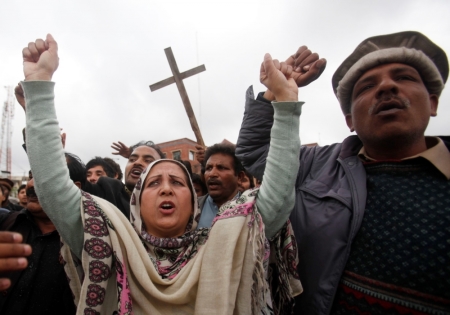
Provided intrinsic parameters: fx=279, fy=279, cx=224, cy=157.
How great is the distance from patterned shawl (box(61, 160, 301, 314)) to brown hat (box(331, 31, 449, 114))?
40.2 inches

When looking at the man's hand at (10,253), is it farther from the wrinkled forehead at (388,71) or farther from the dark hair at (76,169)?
the wrinkled forehead at (388,71)

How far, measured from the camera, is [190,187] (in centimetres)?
195

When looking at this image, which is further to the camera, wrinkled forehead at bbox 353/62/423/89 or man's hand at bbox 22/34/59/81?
wrinkled forehead at bbox 353/62/423/89

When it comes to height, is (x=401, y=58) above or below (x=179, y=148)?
above

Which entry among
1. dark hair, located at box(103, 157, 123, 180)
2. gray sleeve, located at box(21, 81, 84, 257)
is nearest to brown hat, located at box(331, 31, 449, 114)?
gray sleeve, located at box(21, 81, 84, 257)

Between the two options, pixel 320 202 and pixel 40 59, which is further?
pixel 320 202

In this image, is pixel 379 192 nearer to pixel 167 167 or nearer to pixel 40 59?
pixel 167 167

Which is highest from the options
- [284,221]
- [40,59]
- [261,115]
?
[40,59]

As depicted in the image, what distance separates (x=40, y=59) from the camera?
1.44 metres

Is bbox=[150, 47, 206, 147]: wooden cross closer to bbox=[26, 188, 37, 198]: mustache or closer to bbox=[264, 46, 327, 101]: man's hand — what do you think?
bbox=[26, 188, 37, 198]: mustache

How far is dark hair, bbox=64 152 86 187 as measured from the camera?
2410 millimetres

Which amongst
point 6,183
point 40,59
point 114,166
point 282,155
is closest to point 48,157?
point 40,59

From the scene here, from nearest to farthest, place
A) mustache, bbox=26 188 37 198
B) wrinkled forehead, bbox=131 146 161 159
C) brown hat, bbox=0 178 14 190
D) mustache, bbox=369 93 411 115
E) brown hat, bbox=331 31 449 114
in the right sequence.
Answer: mustache, bbox=369 93 411 115 → brown hat, bbox=331 31 449 114 → mustache, bbox=26 188 37 198 → wrinkled forehead, bbox=131 146 161 159 → brown hat, bbox=0 178 14 190

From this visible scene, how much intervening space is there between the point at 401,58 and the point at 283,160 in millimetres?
982
